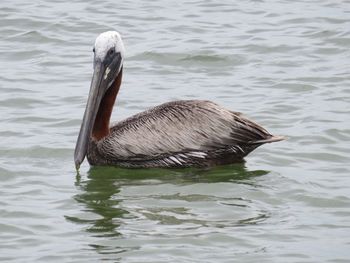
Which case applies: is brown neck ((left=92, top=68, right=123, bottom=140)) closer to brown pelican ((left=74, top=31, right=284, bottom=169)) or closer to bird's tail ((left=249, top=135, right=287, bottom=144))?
brown pelican ((left=74, top=31, right=284, bottom=169))

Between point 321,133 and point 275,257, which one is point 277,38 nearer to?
point 321,133

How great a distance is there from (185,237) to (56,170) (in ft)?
A: 6.46

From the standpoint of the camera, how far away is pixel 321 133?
9.72m

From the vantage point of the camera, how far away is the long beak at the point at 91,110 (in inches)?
348

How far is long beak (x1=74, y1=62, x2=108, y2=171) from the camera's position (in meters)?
8.83

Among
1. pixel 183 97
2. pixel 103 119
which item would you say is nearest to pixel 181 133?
pixel 103 119

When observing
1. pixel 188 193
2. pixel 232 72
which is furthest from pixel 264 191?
pixel 232 72

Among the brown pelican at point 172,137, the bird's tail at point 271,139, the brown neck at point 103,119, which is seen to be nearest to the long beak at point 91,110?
the brown pelican at point 172,137

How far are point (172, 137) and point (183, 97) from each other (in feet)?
5.88

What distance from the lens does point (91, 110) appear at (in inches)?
356

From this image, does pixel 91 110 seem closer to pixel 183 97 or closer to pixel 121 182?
pixel 121 182

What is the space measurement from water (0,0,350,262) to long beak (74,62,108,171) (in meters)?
0.19

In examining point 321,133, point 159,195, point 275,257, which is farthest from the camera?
point 321,133

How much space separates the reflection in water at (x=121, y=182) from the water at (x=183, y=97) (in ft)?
0.05
